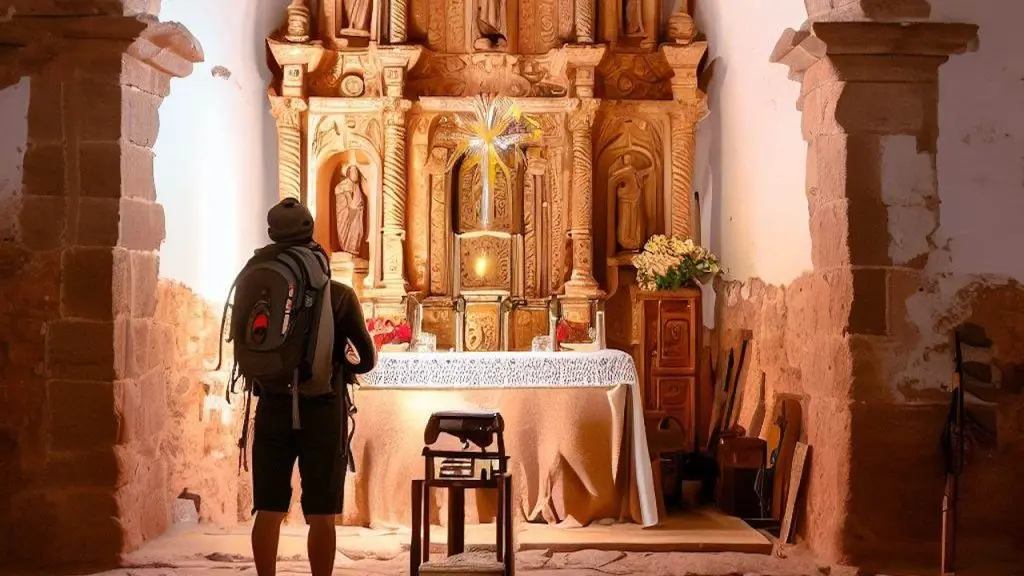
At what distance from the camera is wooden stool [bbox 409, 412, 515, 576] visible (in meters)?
4.29

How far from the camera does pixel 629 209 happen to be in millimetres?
→ 8625

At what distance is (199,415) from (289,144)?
2.43 meters

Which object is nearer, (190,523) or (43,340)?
(43,340)

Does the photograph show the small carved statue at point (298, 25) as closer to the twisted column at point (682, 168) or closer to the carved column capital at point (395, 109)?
the carved column capital at point (395, 109)

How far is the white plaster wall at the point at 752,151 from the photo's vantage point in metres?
6.45

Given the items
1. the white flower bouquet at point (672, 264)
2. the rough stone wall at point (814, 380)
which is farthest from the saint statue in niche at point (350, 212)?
the rough stone wall at point (814, 380)

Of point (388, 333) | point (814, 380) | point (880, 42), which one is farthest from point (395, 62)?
point (814, 380)

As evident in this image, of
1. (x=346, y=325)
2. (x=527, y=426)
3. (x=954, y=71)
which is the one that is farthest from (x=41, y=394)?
(x=954, y=71)

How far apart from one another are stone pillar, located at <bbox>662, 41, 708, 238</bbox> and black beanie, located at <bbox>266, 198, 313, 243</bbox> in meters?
4.63

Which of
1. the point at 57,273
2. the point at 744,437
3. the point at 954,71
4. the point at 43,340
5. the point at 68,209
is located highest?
the point at 954,71

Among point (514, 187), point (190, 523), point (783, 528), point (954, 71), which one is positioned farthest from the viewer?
point (514, 187)

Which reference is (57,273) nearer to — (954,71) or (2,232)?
(2,232)

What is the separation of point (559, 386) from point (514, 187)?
2.68 metres

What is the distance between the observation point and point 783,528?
19.8ft
